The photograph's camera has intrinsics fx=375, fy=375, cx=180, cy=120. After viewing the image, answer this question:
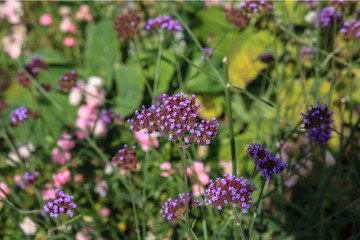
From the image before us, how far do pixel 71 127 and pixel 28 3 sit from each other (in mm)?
2581

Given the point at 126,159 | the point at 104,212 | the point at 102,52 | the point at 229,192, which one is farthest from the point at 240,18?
the point at 102,52

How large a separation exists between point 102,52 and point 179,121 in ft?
7.86

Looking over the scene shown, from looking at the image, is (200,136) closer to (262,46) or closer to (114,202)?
(114,202)

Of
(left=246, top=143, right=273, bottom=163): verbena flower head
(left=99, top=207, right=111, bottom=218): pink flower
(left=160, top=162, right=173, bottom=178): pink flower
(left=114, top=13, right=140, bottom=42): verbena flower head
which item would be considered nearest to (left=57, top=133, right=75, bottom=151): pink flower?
(left=99, top=207, right=111, bottom=218): pink flower

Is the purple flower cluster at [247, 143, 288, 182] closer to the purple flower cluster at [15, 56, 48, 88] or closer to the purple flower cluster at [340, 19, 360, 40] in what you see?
the purple flower cluster at [340, 19, 360, 40]

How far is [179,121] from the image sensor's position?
792 millimetres

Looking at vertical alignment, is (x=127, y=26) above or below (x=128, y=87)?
below

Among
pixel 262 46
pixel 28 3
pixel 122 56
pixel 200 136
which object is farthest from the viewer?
pixel 28 3

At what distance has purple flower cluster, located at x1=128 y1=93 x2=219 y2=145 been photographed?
2.57ft

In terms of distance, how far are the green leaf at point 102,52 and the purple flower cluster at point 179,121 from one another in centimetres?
217

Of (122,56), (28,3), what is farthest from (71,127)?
(28,3)

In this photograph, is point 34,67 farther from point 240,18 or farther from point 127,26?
point 240,18

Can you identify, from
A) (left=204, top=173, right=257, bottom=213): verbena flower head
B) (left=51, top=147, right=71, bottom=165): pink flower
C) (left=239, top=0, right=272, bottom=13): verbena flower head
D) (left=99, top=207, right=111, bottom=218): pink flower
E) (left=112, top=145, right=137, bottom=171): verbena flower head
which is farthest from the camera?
(left=51, top=147, right=71, bottom=165): pink flower

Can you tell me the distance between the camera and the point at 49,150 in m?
2.41
